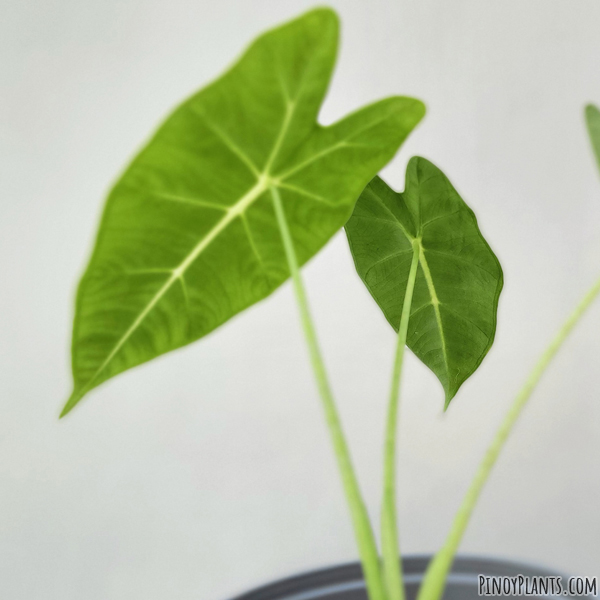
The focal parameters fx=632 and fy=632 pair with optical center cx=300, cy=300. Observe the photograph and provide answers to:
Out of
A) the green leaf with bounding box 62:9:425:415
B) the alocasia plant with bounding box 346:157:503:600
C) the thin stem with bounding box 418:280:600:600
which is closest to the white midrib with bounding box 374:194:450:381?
the alocasia plant with bounding box 346:157:503:600

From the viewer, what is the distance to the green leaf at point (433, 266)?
27.2 inches

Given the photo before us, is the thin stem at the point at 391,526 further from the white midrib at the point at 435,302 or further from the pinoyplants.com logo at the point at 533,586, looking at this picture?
the white midrib at the point at 435,302

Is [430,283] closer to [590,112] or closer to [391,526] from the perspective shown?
[590,112]

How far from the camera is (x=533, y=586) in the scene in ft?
1.88

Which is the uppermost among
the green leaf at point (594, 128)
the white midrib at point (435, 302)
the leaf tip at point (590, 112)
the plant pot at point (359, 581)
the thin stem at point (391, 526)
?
the leaf tip at point (590, 112)

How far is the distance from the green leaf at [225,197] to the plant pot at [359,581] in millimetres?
279

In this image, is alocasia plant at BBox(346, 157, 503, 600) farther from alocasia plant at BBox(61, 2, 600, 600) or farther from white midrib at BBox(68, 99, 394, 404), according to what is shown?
white midrib at BBox(68, 99, 394, 404)

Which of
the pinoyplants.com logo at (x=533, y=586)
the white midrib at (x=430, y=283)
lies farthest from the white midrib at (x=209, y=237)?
the pinoyplants.com logo at (x=533, y=586)

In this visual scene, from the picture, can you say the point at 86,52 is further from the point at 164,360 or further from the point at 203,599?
the point at 203,599

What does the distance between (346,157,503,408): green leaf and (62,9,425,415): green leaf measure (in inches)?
6.8

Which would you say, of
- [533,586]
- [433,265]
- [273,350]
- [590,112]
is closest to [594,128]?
[590,112]

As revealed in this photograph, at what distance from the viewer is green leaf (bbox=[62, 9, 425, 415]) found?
1.38 feet

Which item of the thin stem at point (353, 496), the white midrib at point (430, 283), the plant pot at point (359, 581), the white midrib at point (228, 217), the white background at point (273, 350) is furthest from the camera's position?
the white background at point (273, 350)

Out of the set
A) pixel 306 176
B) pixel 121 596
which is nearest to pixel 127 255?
pixel 306 176
